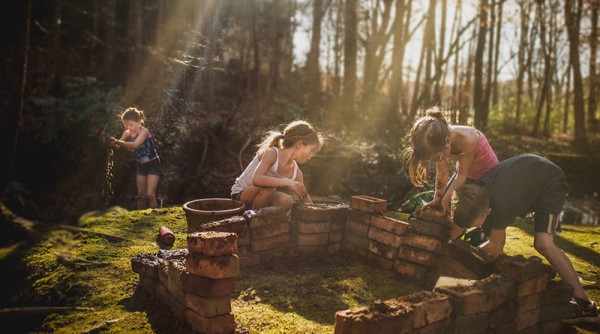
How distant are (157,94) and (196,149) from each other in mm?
1366

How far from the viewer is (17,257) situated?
10.8 feet

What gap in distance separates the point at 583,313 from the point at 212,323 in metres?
2.31

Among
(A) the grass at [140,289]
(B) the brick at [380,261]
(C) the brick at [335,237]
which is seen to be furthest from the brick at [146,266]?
(B) the brick at [380,261]

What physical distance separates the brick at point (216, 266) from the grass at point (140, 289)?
1.17 feet

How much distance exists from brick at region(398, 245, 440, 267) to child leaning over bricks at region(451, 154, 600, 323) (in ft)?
1.19

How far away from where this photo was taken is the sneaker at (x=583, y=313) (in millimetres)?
2629

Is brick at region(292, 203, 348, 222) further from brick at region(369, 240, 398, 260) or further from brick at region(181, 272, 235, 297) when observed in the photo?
brick at region(181, 272, 235, 297)

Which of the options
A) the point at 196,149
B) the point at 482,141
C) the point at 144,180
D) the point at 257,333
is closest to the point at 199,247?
the point at 257,333

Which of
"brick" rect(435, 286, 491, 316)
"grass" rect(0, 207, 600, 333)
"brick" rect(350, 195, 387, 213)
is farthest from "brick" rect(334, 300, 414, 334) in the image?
"brick" rect(350, 195, 387, 213)

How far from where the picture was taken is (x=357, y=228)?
367 centimetres

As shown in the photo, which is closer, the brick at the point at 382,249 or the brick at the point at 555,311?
the brick at the point at 555,311

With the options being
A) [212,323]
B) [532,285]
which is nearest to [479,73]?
[532,285]

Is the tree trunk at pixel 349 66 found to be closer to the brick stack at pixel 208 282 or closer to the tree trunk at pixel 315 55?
the tree trunk at pixel 315 55

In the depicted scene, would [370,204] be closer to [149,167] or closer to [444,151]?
[444,151]
